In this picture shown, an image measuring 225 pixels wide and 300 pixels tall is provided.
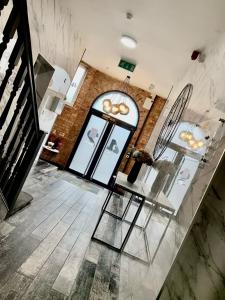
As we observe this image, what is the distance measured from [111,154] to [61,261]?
706 centimetres

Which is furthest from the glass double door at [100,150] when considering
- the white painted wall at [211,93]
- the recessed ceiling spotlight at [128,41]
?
the white painted wall at [211,93]

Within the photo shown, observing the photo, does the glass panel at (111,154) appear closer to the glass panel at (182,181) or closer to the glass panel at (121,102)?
the glass panel at (121,102)

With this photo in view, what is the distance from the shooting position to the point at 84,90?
33.2 feet

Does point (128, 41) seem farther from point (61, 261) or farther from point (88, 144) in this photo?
point (88, 144)

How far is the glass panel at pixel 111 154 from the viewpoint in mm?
10172

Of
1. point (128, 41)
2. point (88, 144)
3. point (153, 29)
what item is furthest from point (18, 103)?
point (88, 144)

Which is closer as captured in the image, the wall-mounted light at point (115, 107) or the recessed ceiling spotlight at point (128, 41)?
the recessed ceiling spotlight at point (128, 41)

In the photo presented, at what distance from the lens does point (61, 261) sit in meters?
3.25

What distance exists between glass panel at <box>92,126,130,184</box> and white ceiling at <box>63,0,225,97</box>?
265 cm

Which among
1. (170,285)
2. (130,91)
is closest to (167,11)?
(170,285)

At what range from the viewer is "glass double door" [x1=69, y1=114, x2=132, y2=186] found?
10.2 m

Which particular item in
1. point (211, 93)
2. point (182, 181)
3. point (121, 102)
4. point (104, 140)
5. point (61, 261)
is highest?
point (121, 102)

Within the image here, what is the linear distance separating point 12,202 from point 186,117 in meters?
2.27

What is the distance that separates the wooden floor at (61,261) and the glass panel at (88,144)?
511 cm
